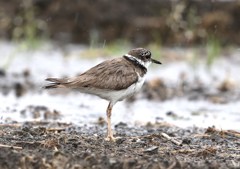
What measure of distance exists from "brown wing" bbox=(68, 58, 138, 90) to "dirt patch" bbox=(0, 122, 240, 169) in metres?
0.60

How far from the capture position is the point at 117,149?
6.66 m

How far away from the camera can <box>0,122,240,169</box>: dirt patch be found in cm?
573

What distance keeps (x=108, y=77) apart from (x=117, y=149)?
1.16 metres

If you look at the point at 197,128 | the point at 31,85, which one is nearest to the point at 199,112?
the point at 197,128

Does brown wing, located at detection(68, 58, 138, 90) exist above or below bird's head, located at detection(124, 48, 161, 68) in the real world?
below

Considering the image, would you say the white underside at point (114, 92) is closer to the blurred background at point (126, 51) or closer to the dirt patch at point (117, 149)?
the dirt patch at point (117, 149)

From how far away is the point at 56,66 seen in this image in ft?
45.5

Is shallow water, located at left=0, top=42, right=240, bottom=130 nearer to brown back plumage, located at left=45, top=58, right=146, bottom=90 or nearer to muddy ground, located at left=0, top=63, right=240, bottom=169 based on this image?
muddy ground, located at left=0, top=63, right=240, bottom=169

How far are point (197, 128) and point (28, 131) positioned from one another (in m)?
2.75

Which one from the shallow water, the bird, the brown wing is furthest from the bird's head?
the shallow water

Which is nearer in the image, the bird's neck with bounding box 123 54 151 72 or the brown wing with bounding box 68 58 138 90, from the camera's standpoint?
the brown wing with bounding box 68 58 138 90

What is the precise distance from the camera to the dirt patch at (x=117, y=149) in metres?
5.73

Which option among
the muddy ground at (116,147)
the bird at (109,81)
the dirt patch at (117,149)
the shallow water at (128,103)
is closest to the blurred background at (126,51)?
the shallow water at (128,103)

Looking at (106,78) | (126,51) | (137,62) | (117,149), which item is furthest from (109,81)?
(126,51)
